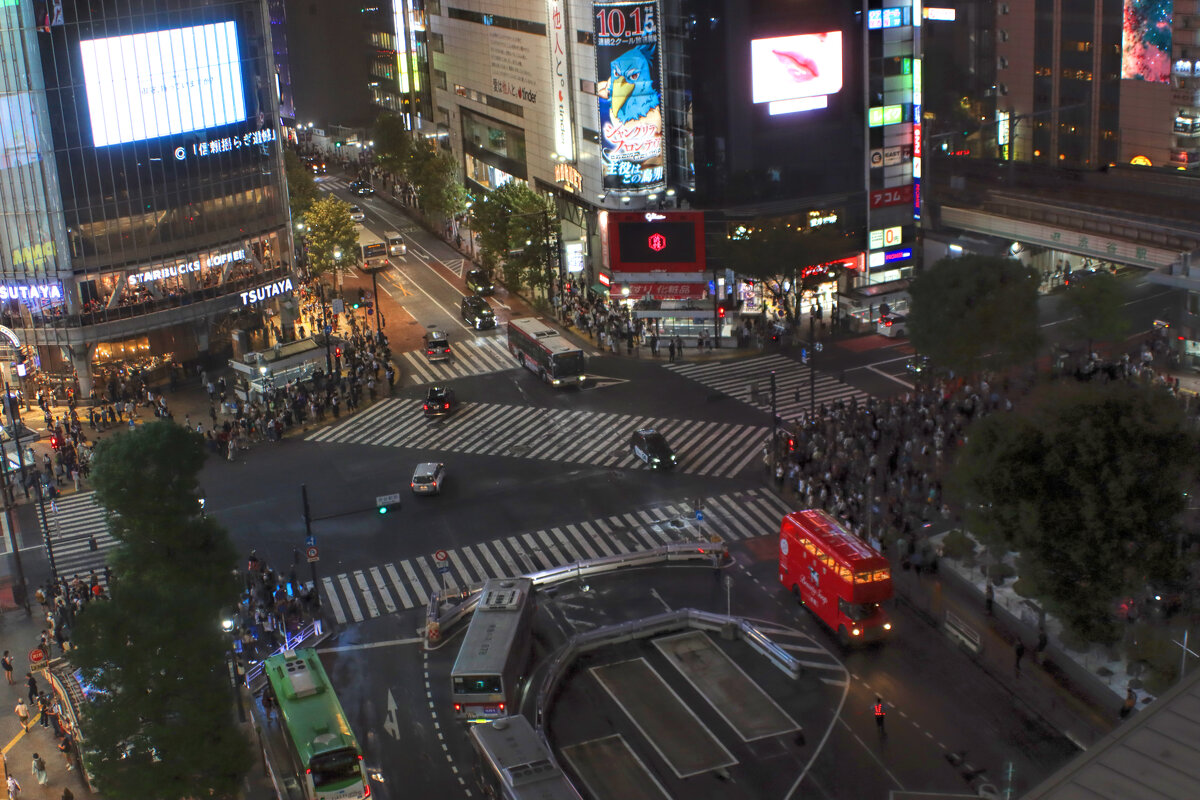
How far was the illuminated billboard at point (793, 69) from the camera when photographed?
79188mm

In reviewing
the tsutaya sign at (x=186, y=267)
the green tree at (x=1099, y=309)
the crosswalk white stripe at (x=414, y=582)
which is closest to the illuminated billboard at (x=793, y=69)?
the green tree at (x=1099, y=309)

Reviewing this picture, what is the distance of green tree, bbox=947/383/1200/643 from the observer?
3794cm

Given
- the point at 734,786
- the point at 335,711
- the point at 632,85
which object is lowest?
the point at 734,786

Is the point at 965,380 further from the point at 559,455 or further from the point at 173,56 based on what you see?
the point at 173,56

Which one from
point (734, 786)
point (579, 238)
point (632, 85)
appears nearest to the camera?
point (734, 786)

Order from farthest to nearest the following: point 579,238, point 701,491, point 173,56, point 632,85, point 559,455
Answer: point 579,238
point 632,85
point 173,56
point 559,455
point 701,491

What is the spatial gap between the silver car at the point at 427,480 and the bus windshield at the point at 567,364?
14.6 m

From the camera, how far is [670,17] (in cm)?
7881

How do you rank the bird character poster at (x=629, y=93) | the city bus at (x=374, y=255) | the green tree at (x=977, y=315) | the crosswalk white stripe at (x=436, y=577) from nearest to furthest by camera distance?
the crosswalk white stripe at (x=436, y=577) < the green tree at (x=977, y=315) < the bird character poster at (x=629, y=93) < the city bus at (x=374, y=255)

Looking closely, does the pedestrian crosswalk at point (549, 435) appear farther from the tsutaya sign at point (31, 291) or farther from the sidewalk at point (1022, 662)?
the tsutaya sign at point (31, 291)

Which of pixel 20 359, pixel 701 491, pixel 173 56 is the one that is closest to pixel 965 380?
pixel 701 491

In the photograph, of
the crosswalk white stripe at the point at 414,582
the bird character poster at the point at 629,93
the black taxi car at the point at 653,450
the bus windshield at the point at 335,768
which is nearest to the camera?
the bus windshield at the point at 335,768

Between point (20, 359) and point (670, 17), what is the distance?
142 feet

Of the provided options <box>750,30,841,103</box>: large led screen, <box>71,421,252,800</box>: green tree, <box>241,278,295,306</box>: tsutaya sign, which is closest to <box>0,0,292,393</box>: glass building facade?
<box>241,278,295,306</box>: tsutaya sign
